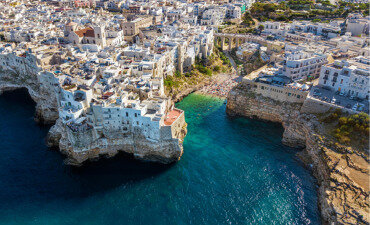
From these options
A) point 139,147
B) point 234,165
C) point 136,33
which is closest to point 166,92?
point 139,147

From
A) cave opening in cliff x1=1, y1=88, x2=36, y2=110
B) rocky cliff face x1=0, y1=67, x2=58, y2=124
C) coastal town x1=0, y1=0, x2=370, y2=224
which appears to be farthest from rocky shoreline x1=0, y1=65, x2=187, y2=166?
cave opening in cliff x1=1, y1=88, x2=36, y2=110

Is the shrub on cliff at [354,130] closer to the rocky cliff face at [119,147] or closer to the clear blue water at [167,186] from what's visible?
the clear blue water at [167,186]

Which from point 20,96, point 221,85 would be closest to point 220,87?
point 221,85

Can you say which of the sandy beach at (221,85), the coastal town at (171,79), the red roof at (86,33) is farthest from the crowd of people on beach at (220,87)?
the red roof at (86,33)

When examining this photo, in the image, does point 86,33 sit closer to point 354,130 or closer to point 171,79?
point 171,79

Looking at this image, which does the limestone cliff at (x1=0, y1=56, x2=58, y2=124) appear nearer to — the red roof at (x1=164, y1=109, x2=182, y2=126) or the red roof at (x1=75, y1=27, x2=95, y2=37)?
the red roof at (x1=75, y1=27, x2=95, y2=37)

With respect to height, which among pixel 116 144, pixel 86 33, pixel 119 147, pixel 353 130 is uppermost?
pixel 86 33

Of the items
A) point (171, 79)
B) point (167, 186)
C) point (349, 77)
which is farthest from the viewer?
point (171, 79)

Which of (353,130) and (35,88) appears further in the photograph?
(35,88)

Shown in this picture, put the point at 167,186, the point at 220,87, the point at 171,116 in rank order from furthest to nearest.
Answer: the point at 220,87, the point at 171,116, the point at 167,186
